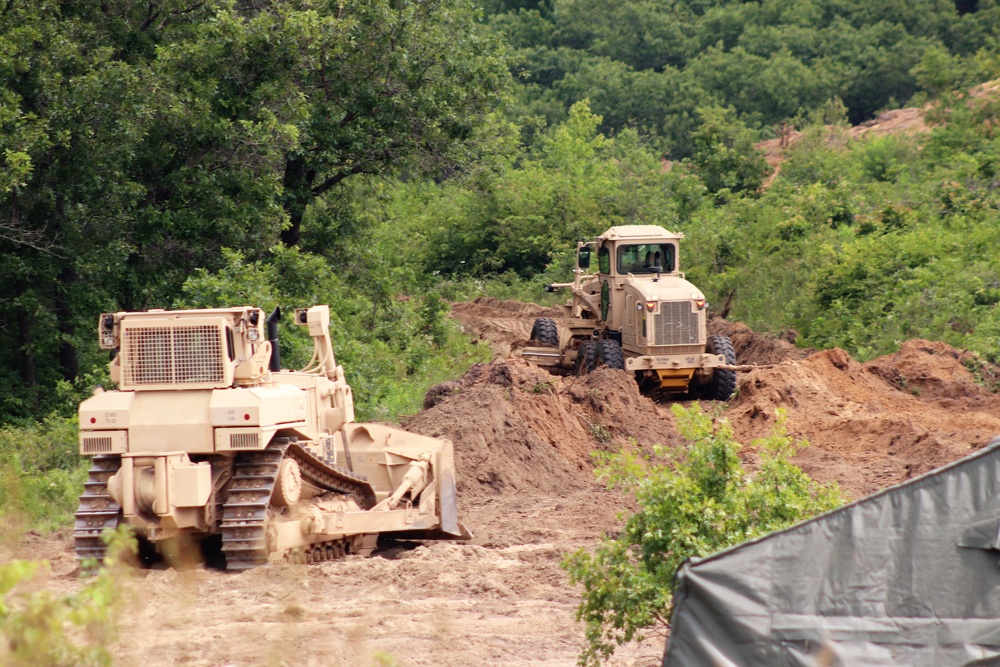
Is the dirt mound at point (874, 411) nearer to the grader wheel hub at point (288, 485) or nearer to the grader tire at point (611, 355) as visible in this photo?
the grader tire at point (611, 355)

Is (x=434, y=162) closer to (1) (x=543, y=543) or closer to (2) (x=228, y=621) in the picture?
(1) (x=543, y=543)

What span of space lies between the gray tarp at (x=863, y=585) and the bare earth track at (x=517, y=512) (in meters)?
1.61

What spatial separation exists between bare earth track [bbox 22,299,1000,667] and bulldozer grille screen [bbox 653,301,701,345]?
1092 mm

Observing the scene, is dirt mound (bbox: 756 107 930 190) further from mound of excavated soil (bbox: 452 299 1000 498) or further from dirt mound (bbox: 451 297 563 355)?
mound of excavated soil (bbox: 452 299 1000 498)

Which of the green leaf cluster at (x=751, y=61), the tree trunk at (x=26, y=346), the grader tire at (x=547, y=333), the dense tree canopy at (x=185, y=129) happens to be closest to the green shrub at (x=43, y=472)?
the tree trunk at (x=26, y=346)

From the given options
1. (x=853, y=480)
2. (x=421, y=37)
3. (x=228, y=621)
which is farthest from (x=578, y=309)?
(x=228, y=621)

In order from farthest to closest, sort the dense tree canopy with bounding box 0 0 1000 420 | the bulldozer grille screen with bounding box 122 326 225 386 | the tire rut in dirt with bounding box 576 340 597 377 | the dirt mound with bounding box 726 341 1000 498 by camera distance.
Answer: the tire rut in dirt with bounding box 576 340 597 377
the dense tree canopy with bounding box 0 0 1000 420
the dirt mound with bounding box 726 341 1000 498
the bulldozer grille screen with bounding box 122 326 225 386

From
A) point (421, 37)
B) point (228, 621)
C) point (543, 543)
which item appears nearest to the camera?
point (228, 621)

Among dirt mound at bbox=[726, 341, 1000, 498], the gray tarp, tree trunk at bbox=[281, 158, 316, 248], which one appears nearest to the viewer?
the gray tarp

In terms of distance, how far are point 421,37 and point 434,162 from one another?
213 cm

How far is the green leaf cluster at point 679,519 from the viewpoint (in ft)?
22.6

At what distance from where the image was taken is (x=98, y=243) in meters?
18.7

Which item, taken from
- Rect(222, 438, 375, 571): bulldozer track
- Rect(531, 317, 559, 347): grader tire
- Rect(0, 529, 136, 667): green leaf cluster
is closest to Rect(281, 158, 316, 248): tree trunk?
Rect(531, 317, 559, 347): grader tire

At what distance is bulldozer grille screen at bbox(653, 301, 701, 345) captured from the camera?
19.5 meters
